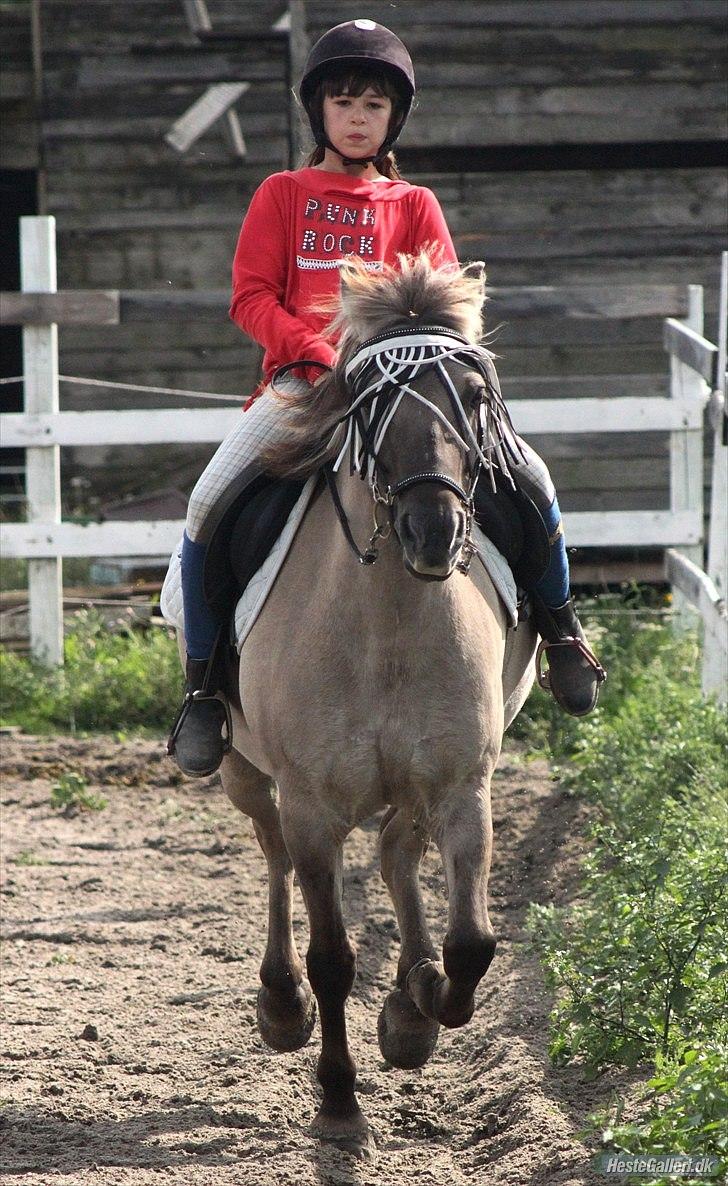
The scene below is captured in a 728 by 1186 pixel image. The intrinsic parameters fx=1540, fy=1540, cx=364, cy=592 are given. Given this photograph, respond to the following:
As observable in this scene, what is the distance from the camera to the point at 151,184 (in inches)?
521

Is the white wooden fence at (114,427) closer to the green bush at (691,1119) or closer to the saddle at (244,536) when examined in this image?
the saddle at (244,536)

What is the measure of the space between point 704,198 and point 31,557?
612cm

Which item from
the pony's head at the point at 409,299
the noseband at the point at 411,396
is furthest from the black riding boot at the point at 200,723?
the pony's head at the point at 409,299

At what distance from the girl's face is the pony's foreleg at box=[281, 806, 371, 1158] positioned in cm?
193

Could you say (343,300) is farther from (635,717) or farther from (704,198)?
(704,198)

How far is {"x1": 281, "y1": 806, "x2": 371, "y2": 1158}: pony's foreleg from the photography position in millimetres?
3898

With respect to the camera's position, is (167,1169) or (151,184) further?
(151,184)

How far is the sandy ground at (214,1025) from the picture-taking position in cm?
392

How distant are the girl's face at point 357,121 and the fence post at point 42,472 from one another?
487 cm

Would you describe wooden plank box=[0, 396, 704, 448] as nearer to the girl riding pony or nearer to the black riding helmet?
the girl riding pony

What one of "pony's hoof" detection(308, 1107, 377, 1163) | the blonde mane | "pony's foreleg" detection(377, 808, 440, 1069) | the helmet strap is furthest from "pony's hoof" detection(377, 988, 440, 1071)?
the helmet strap

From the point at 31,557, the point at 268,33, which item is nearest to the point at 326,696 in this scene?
the point at 31,557

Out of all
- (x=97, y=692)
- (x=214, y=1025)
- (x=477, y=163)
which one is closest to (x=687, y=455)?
(x=97, y=692)

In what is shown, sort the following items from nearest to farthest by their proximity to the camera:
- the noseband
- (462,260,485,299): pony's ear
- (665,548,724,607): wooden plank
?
the noseband
(462,260,485,299): pony's ear
(665,548,724,607): wooden plank
